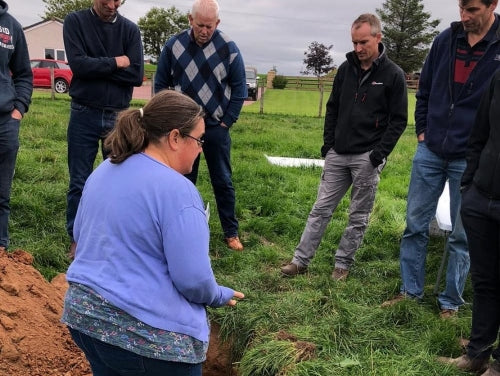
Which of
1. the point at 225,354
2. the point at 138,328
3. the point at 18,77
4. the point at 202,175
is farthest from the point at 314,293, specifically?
the point at 202,175

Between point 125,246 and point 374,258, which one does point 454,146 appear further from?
point 125,246

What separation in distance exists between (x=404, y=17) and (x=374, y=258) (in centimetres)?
6059

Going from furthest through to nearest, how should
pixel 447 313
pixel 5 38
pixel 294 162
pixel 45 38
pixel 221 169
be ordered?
pixel 45 38
pixel 294 162
pixel 221 169
pixel 5 38
pixel 447 313

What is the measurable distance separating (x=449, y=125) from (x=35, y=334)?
9.93 ft

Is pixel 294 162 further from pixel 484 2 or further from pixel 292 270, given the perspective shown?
pixel 484 2

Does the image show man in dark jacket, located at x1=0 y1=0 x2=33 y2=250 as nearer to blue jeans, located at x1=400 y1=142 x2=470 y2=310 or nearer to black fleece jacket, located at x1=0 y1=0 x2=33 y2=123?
black fleece jacket, located at x1=0 y1=0 x2=33 y2=123

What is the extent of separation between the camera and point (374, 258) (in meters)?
4.89

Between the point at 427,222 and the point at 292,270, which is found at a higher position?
the point at 427,222

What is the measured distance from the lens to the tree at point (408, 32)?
5775 centimetres

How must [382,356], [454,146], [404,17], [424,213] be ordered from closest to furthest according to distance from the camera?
[382,356]
[454,146]
[424,213]
[404,17]

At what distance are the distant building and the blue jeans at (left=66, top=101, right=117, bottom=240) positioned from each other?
40929 mm

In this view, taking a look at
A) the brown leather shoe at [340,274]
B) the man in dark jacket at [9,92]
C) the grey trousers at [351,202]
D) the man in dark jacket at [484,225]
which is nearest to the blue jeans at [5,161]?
the man in dark jacket at [9,92]

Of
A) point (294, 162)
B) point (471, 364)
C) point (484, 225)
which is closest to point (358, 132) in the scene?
point (484, 225)

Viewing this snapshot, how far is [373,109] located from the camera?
156 inches
